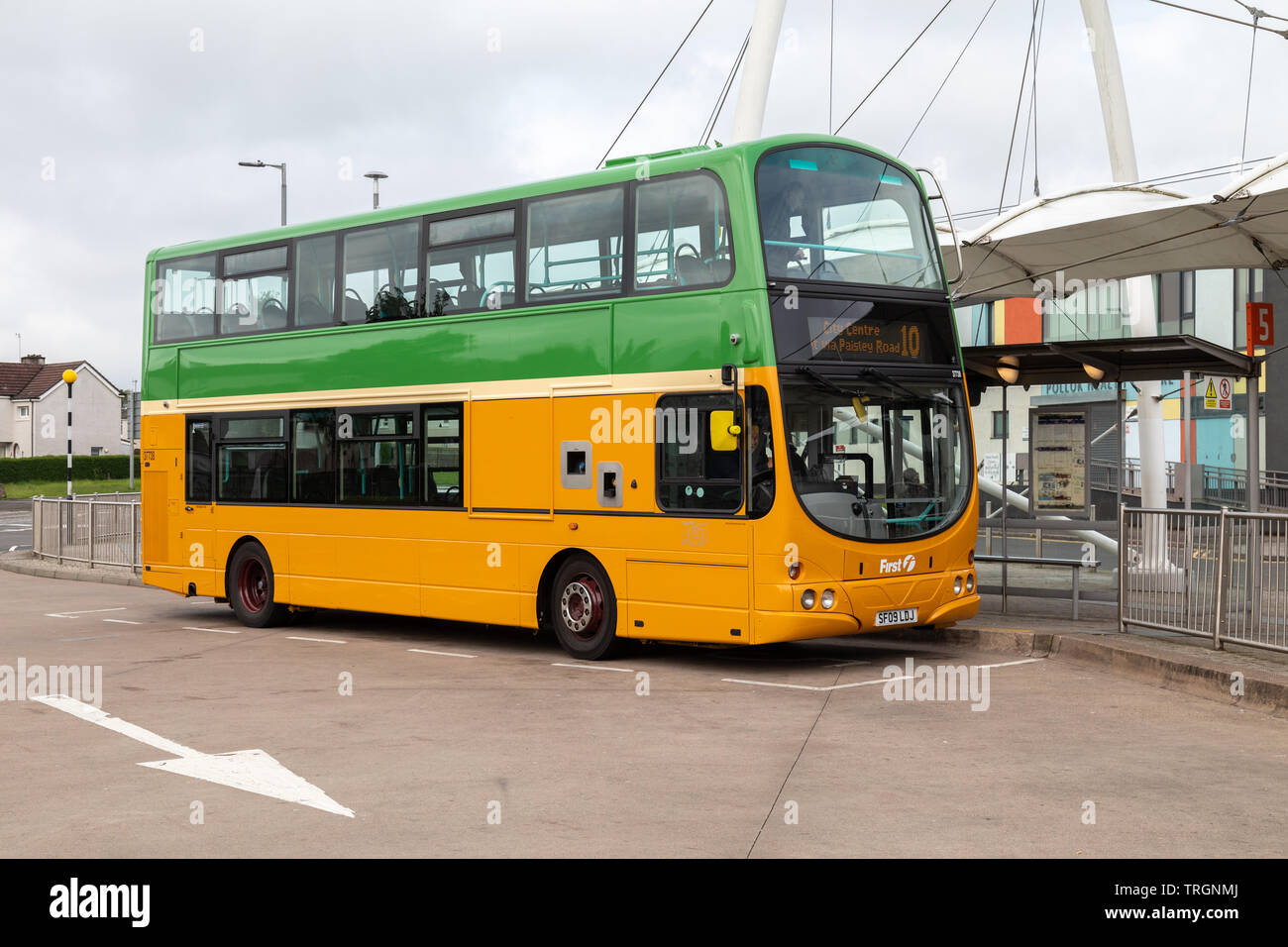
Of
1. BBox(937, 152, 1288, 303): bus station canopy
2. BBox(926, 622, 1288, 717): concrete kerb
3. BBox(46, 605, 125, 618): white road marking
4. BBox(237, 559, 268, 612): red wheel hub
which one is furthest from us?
BBox(46, 605, 125, 618): white road marking

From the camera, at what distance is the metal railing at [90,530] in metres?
24.0

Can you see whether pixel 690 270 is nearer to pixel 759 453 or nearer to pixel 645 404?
pixel 645 404

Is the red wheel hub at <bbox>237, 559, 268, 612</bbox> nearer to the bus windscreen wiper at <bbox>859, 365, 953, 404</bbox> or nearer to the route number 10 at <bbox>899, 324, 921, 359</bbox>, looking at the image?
the bus windscreen wiper at <bbox>859, 365, 953, 404</bbox>

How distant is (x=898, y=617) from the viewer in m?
12.2

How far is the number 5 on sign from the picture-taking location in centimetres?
1599

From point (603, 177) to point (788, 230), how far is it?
1.90m

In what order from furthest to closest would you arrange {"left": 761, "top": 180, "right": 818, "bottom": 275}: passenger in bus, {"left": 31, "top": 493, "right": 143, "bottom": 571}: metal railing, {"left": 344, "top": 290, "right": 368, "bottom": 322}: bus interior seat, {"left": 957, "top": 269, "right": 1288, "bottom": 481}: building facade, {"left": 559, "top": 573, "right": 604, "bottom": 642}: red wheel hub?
{"left": 957, "top": 269, "right": 1288, "bottom": 481}: building facade < {"left": 31, "top": 493, "right": 143, "bottom": 571}: metal railing < {"left": 344, "top": 290, "right": 368, "bottom": 322}: bus interior seat < {"left": 559, "top": 573, "right": 604, "bottom": 642}: red wheel hub < {"left": 761, "top": 180, "right": 818, "bottom": 275}: passenger in bus

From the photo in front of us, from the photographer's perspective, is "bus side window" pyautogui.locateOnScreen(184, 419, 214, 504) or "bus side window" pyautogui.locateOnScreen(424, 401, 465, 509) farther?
"bus side window" pyautogui.locateOnScreen(184, 419, 214, 504)

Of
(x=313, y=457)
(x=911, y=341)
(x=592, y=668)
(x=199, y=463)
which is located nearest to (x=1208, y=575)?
(x=911, y=341)

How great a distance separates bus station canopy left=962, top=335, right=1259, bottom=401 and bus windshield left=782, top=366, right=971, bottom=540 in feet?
5.89

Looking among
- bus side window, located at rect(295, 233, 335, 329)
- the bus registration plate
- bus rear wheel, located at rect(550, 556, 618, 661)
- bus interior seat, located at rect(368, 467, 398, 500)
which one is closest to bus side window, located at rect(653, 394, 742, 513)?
bus rear wheel, located at rect(550, 556, 618, 661)

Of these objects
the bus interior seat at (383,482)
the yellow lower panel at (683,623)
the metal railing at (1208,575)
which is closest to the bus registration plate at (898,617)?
the yellow lower panel at (683,623)

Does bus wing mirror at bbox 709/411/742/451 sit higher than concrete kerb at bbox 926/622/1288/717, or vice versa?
bus wing mirror at bbox 709/411/742/451
